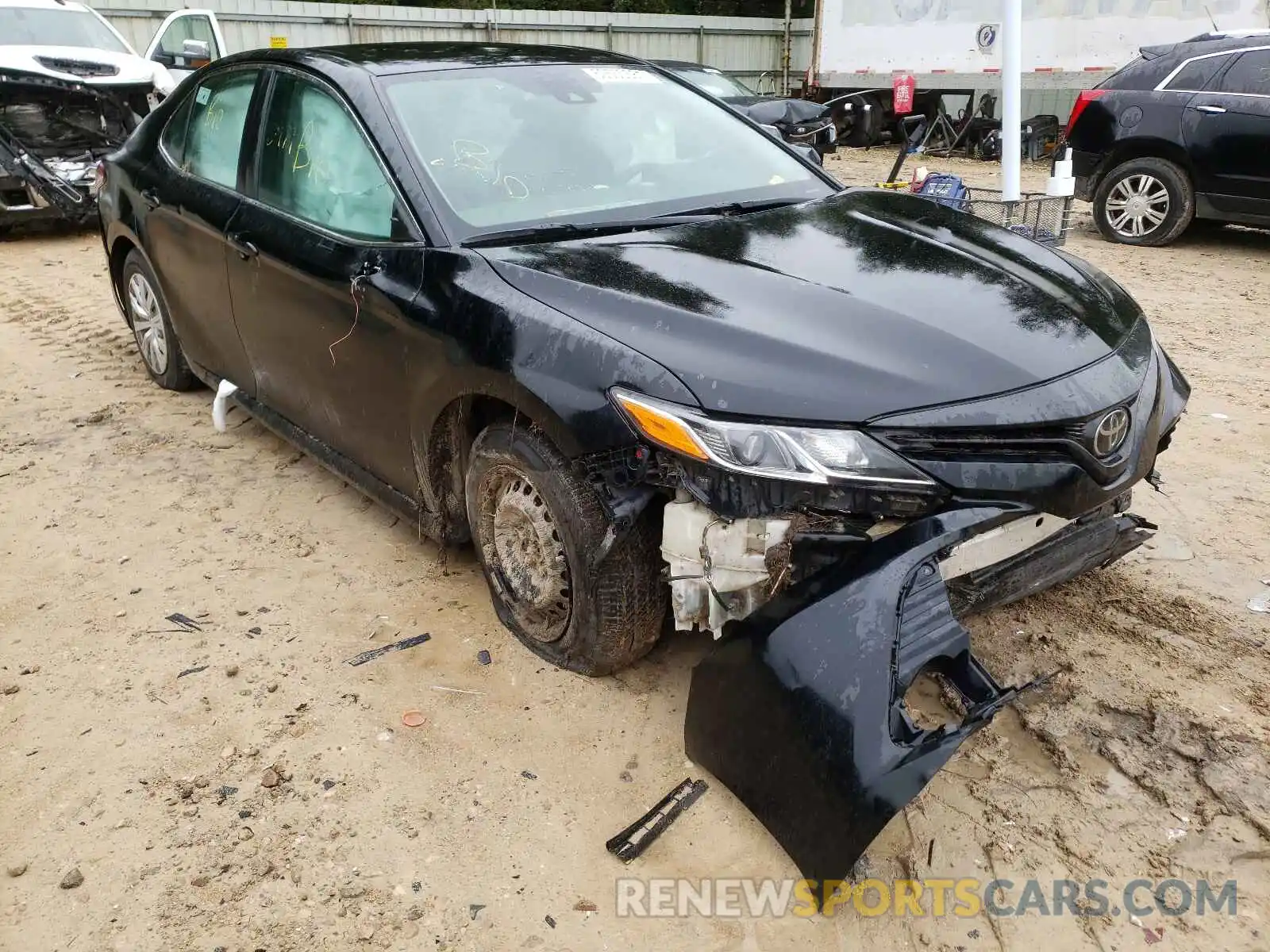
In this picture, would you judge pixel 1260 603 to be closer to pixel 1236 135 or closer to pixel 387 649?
pixel 387 649

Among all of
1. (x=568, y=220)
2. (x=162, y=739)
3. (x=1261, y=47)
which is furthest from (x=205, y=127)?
(x=1261, y=47)

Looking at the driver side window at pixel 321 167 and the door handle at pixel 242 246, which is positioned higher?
the driver side window at pixel 321 167

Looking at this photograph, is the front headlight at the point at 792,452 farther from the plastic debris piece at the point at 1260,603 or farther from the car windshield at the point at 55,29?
the car windshield at the point at 55,29

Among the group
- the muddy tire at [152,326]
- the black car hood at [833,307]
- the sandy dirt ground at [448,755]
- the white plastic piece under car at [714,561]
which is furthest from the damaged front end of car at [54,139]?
the white plastic piece under car at [714,561]

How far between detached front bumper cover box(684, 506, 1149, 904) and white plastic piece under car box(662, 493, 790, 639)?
0.29ft

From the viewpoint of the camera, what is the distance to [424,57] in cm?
338

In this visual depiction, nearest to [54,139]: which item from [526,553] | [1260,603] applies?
[526,553]

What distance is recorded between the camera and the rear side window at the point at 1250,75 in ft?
24.8

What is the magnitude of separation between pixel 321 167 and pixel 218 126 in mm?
1037

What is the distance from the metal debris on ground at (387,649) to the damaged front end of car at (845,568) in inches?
42.6

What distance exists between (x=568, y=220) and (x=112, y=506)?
7.93ft

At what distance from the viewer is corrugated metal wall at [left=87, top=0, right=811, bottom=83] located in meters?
16.6

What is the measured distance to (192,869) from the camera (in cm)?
226

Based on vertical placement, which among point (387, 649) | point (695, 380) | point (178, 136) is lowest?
point (387, 649)
